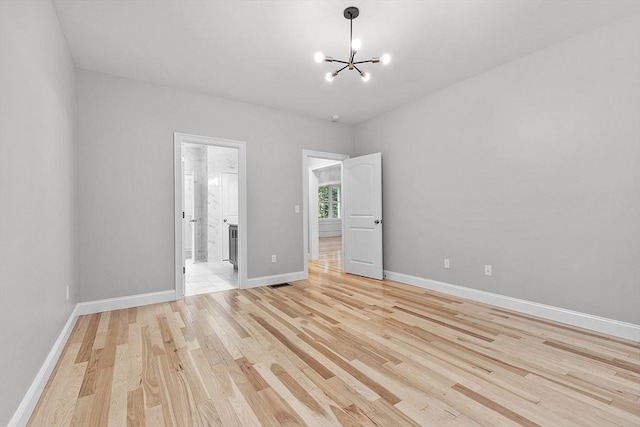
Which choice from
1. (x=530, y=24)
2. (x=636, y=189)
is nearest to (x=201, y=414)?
(x=636, y=189)

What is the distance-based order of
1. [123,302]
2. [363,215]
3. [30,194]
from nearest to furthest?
[30,194] → [123,302] → [363,215]

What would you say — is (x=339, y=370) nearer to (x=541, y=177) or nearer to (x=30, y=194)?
(x=30, y=194)

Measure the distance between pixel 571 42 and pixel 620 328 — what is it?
106 inches

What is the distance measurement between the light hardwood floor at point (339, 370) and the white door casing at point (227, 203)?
3456mm

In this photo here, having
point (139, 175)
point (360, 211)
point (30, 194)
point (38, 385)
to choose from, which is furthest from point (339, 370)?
Result: point (360, 211)

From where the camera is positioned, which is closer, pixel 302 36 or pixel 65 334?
pixel 65 334

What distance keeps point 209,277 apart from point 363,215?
2.91 m

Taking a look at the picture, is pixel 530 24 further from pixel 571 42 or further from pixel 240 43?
pixel 240 43

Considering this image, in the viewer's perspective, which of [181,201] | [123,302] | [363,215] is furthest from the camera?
[363,215]

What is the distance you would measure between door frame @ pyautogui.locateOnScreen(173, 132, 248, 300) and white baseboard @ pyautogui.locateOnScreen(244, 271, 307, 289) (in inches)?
4.4

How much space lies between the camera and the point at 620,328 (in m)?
2.55

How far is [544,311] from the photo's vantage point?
303 cm

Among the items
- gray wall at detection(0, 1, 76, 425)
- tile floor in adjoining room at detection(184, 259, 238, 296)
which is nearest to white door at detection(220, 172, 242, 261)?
tile floor in adjoining room at detection(184, 259, 238, 296)

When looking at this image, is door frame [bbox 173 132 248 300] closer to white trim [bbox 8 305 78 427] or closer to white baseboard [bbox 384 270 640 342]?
white trim [bbox 8 305 78 427]
